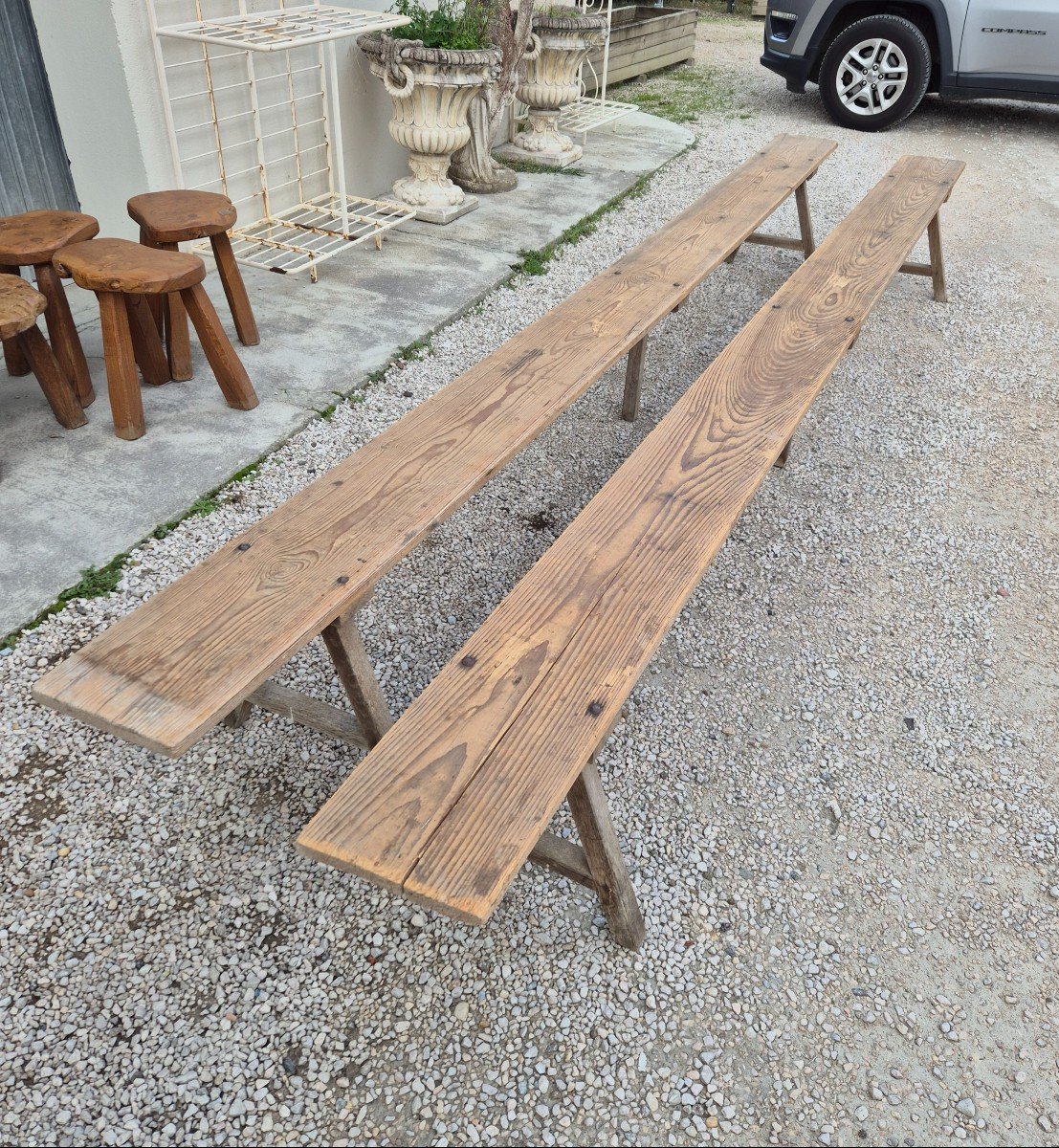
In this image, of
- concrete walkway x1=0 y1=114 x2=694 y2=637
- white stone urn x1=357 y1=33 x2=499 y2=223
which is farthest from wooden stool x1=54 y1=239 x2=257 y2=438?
white stone urn x1=357 y1=33 x2=499 y2=223

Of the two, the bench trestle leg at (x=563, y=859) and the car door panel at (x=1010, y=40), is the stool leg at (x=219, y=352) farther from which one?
the car door panel at (x=1010, y=40)

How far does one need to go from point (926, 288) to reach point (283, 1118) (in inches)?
180

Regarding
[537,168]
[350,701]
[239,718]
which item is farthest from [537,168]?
[350,701]

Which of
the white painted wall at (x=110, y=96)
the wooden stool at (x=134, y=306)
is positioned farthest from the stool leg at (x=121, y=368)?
the white painted wall at (x=110, y=96)

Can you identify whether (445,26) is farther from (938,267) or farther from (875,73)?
(875,73)

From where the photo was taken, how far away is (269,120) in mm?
4293

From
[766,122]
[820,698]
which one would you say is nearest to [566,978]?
[820,698]

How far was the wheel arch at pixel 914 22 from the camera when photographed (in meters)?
6.48

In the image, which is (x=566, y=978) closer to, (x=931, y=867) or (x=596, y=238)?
(x=931, y=867)

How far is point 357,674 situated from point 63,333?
6.02ft

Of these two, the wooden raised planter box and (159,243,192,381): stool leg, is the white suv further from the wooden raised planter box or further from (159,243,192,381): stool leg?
(159,243,192,381): stool leg

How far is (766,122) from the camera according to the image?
23.7 feet

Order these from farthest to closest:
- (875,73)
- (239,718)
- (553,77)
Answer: (875,73)
(553,77)
(239,718)

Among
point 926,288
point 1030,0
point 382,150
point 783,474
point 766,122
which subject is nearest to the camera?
point 783,474
